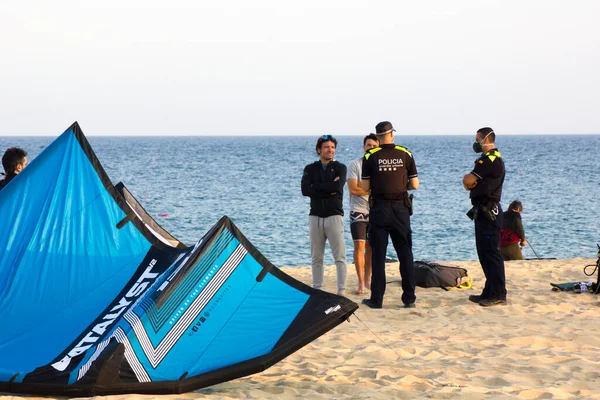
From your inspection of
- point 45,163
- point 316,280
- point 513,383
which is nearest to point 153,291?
point 45,163

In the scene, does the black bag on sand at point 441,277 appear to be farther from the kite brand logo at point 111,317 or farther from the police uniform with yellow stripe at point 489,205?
the kite brand logo at point 111,317

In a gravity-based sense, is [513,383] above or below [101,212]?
below

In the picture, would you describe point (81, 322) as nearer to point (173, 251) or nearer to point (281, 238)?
point (173, 251)

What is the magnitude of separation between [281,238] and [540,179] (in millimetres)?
30132

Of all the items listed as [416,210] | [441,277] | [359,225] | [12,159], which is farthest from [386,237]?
[416,210]

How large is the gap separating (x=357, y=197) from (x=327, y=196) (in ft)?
1.55

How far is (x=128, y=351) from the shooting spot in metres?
5.62

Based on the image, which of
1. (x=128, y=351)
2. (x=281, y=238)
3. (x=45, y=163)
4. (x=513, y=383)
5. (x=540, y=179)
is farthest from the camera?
(x=540, y=179)

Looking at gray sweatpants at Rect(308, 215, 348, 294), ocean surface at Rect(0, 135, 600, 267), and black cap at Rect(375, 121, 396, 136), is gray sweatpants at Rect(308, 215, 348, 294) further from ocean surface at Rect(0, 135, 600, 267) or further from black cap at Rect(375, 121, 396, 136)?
ocean surface at Rect(0, 135, 600, 267)

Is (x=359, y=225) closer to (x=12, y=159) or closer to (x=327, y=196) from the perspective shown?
(x=327, y=196)

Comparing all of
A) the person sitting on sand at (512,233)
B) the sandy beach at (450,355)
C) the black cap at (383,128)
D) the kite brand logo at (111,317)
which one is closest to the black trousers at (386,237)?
the sandy beach at (450,355)

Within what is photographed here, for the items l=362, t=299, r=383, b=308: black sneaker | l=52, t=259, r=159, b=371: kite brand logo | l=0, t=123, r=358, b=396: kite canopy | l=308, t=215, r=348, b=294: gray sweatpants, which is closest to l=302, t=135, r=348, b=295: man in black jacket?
l=308, t=215, r=348, b=294: gray sweatpants

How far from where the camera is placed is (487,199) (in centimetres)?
896

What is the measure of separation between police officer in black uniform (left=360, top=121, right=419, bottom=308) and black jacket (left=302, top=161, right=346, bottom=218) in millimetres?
402
